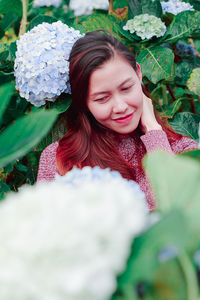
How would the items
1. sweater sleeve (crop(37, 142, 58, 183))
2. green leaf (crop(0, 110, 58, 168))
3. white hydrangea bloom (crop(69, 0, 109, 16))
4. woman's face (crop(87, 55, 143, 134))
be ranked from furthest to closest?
white hydrangea bloom (crop(69, 0, 109, 16))
sweater sleeve (crop(37, 142, 58, 183))
woman's face (crop(87, 55, 143, 134))
green leaf (crop(0, 110, 58, 168))

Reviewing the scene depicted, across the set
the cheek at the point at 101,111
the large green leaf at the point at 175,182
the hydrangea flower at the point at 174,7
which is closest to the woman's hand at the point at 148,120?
the cheek at the point at 101,111

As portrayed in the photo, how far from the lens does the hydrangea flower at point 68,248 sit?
0.95 feet

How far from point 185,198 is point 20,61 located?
1148 millimetres

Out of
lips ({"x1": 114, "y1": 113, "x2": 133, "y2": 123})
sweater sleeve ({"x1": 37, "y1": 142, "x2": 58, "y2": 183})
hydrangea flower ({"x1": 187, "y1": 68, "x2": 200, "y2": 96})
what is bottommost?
hydrangea flower ({"x1": 187, "y1": 68, "x2": 200, "y2": 96})

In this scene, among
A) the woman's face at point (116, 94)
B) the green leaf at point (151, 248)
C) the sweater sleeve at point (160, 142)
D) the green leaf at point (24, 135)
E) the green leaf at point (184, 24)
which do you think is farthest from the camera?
the green leaf at point (184, 24)

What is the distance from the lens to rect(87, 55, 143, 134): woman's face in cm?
124

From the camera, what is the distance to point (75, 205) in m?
0.32

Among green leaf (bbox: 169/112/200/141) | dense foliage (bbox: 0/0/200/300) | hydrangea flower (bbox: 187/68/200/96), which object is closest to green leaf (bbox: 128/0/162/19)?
dense foliage (bbox: 0/0/200/300)

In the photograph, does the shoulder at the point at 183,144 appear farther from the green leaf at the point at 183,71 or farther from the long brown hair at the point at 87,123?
the green leaf at the point at 183,71

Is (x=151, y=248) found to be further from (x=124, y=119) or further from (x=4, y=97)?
(x=124, y=119)

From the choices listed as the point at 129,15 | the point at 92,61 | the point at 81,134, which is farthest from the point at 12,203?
the point at 129,15

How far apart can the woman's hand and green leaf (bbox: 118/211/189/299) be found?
113 cm

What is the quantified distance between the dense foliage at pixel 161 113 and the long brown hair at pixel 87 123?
0.25 feet

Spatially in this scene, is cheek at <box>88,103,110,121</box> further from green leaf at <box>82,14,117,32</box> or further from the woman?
green leaf at <box>82,14,117,32</box>
